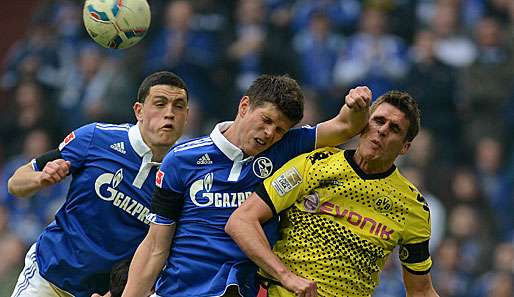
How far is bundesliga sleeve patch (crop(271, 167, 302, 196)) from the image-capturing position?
5.66 meters

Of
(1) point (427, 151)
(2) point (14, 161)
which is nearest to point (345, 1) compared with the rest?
(1) point (427, 151)

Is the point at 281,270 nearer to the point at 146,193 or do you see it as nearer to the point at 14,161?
the point at 146,193

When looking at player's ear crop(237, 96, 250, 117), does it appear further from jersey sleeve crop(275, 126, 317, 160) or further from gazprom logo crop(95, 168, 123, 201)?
gazprom logo crop(95, 168, 123, 201)

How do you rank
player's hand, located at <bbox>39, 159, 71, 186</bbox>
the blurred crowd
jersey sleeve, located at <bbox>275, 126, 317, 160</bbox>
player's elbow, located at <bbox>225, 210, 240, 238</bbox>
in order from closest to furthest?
1. player's elbow, located at <bbox>225, 210, 240, 238</bbox>
2. jersey sleeve, located at <bbox>275, 126, 317, 160</bbox>
3. player's hand, located at <bbox>39, 159, 71, 186</bbox>
4. the blurred crowd

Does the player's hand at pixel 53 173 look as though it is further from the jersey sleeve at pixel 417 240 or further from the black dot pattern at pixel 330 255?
the jersey sleeve at pixel 417 240

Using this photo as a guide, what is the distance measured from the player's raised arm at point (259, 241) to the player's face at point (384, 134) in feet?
1.86

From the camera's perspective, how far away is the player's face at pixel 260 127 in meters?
5.76

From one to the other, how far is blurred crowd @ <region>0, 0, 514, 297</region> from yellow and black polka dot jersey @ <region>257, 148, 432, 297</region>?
511cm

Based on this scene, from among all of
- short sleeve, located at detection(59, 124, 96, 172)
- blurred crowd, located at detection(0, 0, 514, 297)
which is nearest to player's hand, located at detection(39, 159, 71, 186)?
short sleeve, located at detection(59, 124, 96, 172)

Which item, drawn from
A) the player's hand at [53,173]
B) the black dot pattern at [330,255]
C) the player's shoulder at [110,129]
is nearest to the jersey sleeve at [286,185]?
the black dot pattern at [330,255]

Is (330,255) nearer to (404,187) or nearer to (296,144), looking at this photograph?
(404,187)

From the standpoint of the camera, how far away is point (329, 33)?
12.3 m

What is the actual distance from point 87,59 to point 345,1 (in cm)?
283

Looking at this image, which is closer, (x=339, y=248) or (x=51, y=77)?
(x=339, y=248)
